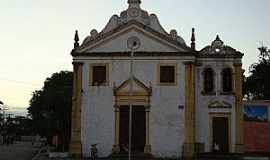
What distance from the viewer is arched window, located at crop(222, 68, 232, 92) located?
3621 cm

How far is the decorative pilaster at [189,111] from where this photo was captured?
3491 centimetres

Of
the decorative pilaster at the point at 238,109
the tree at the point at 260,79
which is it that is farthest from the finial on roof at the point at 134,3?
the tree at the point at 260,79

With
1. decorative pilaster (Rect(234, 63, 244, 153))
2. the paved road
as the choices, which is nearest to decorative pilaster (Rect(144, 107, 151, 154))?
decorative pilaster (Rect(234, 63, 244, 153))

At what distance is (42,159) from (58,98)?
9.72 meters

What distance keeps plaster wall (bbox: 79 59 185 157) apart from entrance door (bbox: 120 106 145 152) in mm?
692

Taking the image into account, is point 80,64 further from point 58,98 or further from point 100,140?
point 58,98

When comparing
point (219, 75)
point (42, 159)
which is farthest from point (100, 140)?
point (219, 75)

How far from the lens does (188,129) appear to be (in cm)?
3519

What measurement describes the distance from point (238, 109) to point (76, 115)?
1158 cm

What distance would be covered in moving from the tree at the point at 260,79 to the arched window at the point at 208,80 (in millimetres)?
19938

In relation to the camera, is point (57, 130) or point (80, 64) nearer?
point (80, 64)

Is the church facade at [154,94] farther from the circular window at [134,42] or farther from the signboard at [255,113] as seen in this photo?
the signboard at [255,113]

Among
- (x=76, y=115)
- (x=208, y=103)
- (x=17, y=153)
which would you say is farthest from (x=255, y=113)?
(x=17, y=153)

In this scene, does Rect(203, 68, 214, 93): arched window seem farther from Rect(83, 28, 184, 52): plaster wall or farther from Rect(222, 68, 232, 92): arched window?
Rect(83, 28, 184, 52): plaster wall
